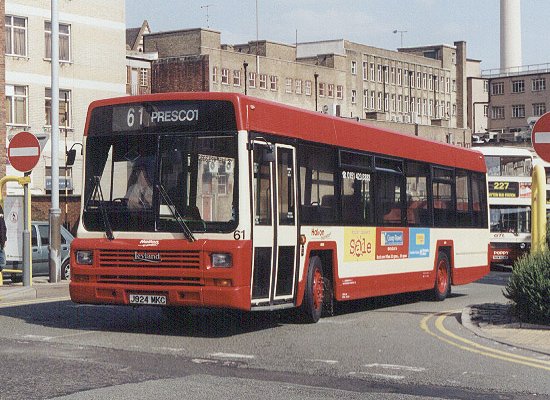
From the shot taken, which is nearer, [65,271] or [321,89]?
[65,271]

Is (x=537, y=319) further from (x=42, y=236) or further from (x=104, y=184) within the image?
(x=42, y=236)

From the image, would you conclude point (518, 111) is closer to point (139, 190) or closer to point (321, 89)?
point (321, 89)

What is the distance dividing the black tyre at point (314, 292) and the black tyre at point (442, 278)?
6069mm

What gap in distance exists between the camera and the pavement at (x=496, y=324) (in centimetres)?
1395

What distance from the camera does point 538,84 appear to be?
143625 mm

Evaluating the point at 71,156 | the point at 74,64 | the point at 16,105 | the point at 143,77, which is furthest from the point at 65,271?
the point at 143,77

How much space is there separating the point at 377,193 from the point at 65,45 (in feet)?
148

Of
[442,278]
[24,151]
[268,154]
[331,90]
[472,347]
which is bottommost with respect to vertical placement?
[472,347]

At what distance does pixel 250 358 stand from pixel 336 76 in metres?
106

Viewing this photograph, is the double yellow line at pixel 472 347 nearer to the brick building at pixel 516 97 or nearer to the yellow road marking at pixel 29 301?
the yellow road marking at pixel 29 301

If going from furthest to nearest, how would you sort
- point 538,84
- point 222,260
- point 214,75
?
point 538,84, point 214,75, point 222,260

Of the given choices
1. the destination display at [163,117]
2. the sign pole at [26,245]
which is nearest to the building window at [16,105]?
the sign pole at [26,245]

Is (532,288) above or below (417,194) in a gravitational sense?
below

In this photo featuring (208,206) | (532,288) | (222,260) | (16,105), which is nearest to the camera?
(222,260)
